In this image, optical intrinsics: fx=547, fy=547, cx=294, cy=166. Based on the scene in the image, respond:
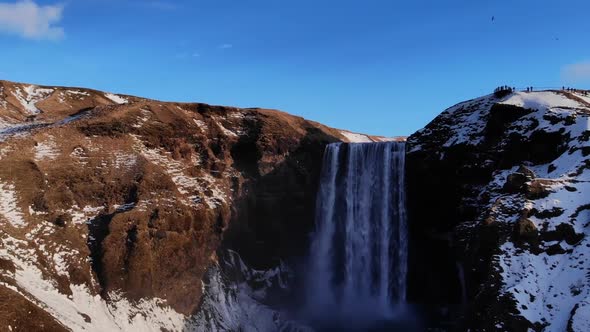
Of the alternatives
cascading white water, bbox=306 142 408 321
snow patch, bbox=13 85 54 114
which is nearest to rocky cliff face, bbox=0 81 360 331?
snow patch, bbox=13 85 54 114

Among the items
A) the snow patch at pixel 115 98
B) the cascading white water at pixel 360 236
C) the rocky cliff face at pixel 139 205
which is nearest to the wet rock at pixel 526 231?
the cascading white water at pixel 360 236

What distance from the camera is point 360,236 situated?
2021 inches

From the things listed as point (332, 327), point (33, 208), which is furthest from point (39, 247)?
point (332, 327)

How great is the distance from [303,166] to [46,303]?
2864 centimetres

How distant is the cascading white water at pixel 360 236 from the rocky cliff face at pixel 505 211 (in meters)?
1.59

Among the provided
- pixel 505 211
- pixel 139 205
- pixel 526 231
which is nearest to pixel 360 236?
pixel 505 211

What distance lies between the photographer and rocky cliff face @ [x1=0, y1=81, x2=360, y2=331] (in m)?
37.6

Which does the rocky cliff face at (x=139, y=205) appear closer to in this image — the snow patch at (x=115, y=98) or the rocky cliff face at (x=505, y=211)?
the snow patch at (x=115, y=98)

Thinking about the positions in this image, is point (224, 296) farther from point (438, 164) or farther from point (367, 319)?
point (438, 164)

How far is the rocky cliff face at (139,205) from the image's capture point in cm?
3762

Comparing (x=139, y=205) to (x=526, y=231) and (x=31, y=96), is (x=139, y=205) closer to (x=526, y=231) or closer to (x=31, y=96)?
(x=526, y=231)

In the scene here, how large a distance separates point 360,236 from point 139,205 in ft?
66.6

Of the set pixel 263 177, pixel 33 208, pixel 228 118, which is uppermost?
pixel 228 118

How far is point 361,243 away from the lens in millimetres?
51094
